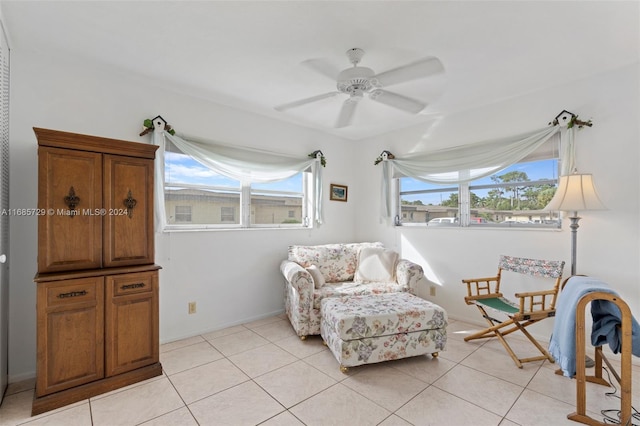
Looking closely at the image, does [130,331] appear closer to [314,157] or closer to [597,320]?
[314,157]

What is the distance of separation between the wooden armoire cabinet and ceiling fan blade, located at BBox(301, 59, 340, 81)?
4.57 feet

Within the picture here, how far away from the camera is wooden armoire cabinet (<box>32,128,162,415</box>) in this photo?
188 centimetres

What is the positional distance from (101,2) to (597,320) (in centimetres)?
350

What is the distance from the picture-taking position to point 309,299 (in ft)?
9.37

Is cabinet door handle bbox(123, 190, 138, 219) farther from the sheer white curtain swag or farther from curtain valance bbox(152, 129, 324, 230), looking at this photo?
the sheer white curtain swag

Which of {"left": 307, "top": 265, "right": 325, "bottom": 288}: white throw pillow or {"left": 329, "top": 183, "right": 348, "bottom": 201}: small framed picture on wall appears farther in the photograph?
{"left": 329, "top": 183, "right": 348, "bottom": 201}: small framed picture on wall

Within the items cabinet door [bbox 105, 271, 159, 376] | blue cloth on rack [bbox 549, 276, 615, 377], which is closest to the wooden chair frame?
blue cloth on rack [bbox 549, 276, 615, 377]

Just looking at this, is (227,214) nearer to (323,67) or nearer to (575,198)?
(323,67)

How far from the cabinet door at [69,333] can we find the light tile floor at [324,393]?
7.6 inches

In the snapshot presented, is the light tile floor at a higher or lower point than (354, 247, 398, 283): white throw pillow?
lower

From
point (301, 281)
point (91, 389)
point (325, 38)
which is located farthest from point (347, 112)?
point (91, 389)

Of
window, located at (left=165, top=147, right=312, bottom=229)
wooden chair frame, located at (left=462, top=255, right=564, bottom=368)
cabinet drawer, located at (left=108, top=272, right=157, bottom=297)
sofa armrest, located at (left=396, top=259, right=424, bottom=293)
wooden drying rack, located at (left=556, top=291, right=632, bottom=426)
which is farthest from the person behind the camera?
sofa armrest, located at (left=396, top=259, right=424, bottom=293)

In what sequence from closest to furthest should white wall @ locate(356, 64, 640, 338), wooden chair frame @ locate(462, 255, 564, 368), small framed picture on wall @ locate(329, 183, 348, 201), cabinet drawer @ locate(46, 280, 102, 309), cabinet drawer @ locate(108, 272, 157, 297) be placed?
cabinet drawer @ locate(46, 280, 102, 309) < cabinet drawer @ locate(108, 272, 157, 297) < wooden chair frame @ locate(462, 255, 564, 368) < white wall @ locate(356, 64, 640, 338) < small framed picture on wall @ locate(329, 183, 348, 201)

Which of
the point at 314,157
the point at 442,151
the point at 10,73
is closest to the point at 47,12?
the point at 10,73
